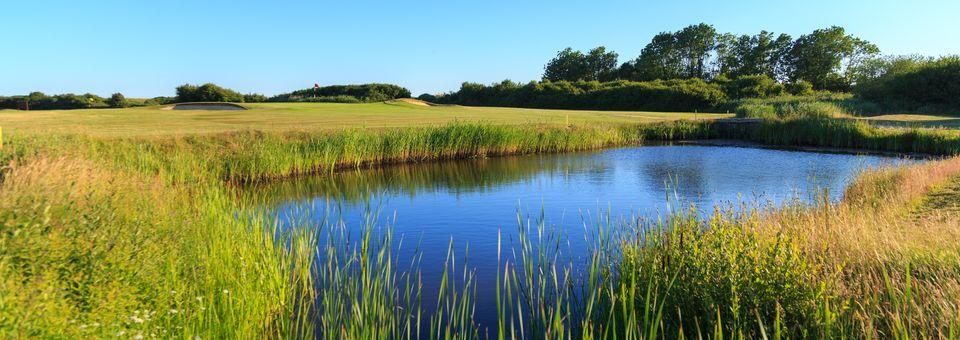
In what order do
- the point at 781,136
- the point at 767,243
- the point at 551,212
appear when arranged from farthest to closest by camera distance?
1. the point at 781,136
2. the point at 551,212
3. the point at 767,243

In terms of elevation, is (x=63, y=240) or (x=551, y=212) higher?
(x=63, y=240)

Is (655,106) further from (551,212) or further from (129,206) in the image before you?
(129,206)

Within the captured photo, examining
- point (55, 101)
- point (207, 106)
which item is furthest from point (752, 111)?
point (55, 101)

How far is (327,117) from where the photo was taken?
79.6 feet

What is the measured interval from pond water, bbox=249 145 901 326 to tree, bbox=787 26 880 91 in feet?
130

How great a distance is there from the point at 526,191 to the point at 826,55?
5326 centimetres

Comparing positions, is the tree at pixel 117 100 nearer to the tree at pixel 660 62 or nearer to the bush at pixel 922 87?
the bush at pixel 922 87

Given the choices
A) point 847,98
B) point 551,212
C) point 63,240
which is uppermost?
point 847,98

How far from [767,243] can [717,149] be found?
19.6m

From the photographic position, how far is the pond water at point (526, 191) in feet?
27.6

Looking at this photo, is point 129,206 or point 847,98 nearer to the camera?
point 129,206

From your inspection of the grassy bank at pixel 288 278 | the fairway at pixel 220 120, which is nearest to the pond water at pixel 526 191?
the grassy bank at pixel 288 278

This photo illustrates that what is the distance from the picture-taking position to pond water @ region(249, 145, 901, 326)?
842 cm

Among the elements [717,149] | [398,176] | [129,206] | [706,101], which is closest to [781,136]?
[717,149]
